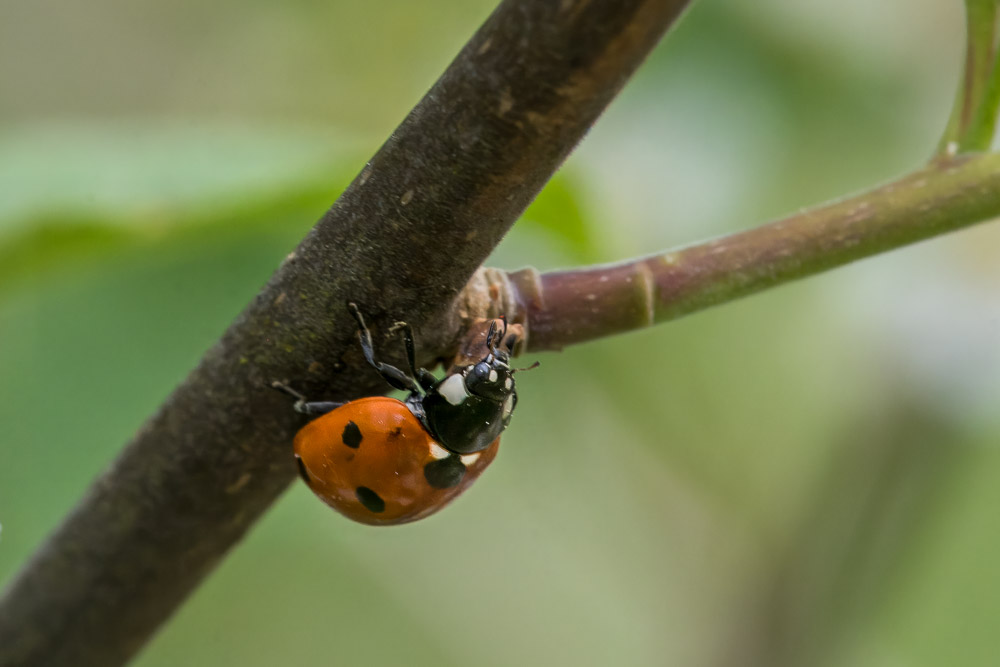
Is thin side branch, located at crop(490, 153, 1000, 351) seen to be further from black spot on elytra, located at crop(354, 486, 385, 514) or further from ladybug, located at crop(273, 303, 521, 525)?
black spot on elytra, located at crop(354, 486, 385, 514)

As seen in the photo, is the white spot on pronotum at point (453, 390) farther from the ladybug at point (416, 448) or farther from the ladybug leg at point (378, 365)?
the ladybug leg at point (378, 365)

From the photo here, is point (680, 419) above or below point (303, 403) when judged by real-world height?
above

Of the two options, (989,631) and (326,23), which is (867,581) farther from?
(326,23)

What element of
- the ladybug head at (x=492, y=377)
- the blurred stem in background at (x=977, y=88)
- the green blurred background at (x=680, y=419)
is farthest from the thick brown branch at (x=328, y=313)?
the green blurred background at (x=680, y=419)

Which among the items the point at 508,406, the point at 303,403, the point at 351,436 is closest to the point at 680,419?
the point at 508,406

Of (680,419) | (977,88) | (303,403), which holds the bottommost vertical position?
(303,403)

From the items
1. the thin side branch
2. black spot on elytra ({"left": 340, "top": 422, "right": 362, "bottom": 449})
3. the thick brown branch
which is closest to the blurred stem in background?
the thin side branch

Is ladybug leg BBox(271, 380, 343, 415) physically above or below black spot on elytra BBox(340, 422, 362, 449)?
below

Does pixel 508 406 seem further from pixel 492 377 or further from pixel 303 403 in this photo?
pixel 303 403
